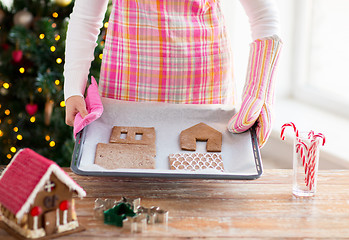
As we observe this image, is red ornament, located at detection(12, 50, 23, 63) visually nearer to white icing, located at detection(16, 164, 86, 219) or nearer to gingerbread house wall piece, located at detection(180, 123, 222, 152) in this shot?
gingerbread house wall piece, located at detection(180, 123, 222, 152)

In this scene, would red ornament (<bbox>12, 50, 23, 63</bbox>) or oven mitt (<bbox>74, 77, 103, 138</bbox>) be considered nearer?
oven mitt (<bbox>74, 77, 103, 138</bbox>)

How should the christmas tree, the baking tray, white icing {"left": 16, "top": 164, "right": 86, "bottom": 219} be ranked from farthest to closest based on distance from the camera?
the christmas tree < the baking tray < white icing {"left": 16, "top": 164, "right": 86, "bottom": 219}

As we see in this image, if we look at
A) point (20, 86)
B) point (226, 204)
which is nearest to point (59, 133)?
point (20, 86)

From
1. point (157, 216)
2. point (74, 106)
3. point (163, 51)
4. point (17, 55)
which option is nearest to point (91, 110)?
point (74, 106)

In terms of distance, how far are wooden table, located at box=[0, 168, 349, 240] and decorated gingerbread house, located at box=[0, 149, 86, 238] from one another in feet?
0.13

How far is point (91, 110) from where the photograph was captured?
1325 mm

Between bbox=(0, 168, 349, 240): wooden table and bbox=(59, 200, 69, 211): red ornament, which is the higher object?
bbox=(59, 200, 69, 211): red ornament

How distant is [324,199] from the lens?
3.88ft

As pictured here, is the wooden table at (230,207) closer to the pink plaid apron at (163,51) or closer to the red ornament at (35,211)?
the red ornament at (35,211)

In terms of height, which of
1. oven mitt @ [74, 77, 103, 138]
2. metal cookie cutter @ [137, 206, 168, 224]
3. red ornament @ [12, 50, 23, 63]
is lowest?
metal cookie cutter @ [137, 206, 168, 224]

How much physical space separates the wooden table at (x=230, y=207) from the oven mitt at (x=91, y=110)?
0.44 feet

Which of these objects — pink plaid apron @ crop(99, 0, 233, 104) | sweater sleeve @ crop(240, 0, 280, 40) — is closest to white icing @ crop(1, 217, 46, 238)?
pink plaid apron @ crop(99, 0, 233, 104)

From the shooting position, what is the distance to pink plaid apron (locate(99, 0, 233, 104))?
1.44m

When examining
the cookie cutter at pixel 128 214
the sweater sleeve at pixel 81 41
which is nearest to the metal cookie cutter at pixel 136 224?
the cookie cutter at pixel 128 214
